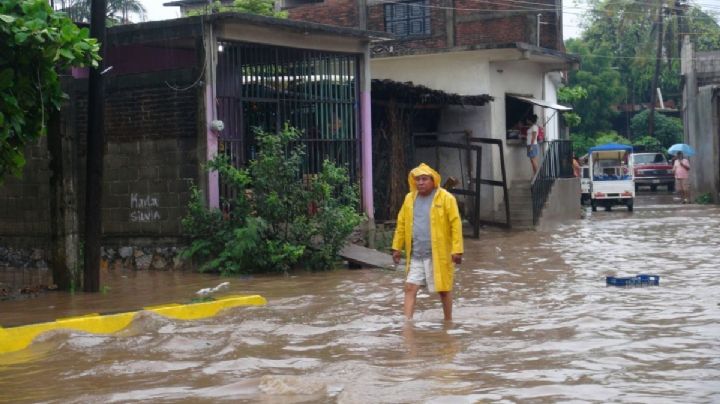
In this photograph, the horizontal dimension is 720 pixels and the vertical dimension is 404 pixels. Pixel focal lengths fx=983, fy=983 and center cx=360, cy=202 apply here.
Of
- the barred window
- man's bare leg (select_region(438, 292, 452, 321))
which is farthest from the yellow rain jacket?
the barred window

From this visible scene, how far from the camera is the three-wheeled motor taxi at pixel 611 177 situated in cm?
3062

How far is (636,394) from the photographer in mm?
6430

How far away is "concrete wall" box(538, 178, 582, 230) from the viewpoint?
80.8 ft

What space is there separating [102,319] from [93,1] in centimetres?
414

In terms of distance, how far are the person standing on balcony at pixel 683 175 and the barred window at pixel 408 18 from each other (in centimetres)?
1036

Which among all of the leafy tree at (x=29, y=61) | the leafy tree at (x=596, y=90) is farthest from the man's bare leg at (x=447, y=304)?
the leafy tree at (x=596, y=90)

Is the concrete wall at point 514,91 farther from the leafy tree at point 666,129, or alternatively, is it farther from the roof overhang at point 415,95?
the leafy tree at point 666,129

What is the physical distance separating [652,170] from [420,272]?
3473cm

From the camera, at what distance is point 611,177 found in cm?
3088

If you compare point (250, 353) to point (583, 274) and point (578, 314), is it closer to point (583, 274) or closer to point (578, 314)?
point (578, 314)

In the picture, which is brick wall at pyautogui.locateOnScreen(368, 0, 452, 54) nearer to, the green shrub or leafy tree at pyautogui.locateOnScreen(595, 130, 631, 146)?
the green shrub

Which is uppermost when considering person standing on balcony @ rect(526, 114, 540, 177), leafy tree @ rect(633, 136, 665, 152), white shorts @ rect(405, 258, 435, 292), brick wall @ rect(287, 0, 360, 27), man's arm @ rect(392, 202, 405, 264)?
brick wall @ rect(287, 0, 360, 27)

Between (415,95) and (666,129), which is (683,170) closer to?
(415,95)

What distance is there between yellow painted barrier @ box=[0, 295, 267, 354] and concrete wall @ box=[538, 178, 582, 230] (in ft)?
46.1
